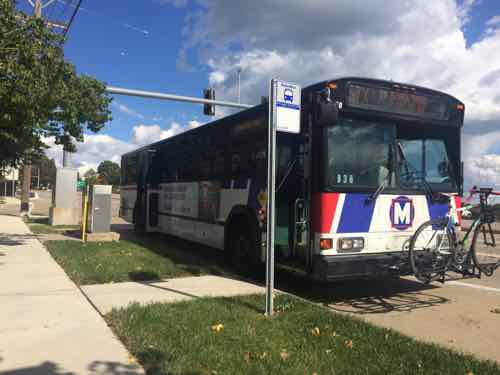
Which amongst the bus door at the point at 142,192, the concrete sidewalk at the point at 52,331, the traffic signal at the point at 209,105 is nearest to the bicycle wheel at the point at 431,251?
the concrete sidewalk at the point at 52,331

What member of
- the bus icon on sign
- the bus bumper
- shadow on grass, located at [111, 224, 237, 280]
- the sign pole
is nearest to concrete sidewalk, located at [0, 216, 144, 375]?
the sign pole

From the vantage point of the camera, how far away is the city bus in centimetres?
593

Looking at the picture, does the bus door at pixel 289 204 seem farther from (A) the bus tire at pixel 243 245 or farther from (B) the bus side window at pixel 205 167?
(B) the bus side window at pixel 205 167

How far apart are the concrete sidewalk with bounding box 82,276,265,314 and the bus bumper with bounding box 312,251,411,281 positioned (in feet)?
4.43

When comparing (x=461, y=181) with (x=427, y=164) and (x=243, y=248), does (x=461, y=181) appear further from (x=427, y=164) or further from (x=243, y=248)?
(x=243, y=248)

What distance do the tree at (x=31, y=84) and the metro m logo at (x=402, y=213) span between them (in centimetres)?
610

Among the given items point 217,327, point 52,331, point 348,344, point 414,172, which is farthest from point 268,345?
point 414,172

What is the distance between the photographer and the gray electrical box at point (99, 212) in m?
13.0

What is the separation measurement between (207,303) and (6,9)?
19.0 ft

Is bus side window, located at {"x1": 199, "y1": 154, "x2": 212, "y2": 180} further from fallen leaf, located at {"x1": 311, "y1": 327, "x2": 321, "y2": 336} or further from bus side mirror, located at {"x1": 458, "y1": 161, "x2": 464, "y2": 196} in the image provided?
fallen leaf, located at {"x1": 311, "y1": 327, "x2": 321, "y2": 336}

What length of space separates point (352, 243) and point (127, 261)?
5.01 meters

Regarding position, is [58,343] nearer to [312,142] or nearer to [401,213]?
[312,142]

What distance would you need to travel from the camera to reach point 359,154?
6148 millimetres

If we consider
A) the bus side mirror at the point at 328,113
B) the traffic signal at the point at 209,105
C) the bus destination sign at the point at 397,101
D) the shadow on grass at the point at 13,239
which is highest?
the traffic signal at the point at 209,105
